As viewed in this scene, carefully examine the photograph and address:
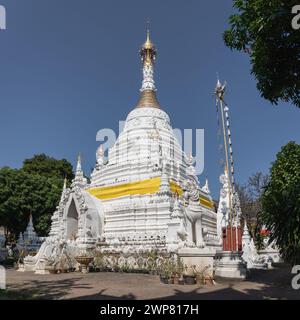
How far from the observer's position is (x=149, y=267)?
20.3 meters

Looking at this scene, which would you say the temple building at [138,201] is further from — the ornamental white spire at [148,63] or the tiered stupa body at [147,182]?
the ornamental white spire at [148,63]

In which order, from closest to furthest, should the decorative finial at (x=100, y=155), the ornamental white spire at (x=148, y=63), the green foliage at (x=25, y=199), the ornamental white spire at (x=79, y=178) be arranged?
the ornamental white spire at (x=79, y=178) → the green foliage at (x=25, y=199) → the decorative finial at (x=100, y=155) → the ornamental white spire at (x=148, y=63)

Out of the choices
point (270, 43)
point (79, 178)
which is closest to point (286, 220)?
point (270, 43)

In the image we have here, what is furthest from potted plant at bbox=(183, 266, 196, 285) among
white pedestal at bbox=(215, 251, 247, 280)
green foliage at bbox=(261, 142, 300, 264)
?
green foliage at bbox=(261, 142, 300, 264)

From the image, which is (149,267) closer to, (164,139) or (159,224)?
(159,224)

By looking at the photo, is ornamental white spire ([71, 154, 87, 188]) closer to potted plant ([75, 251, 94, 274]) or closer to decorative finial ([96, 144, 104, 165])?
decorative finial ([96, 144, 104, 165])

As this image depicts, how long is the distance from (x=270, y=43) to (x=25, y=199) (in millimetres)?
31621

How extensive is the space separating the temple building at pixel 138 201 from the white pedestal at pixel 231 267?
1953mm

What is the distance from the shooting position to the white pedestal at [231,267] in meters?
17.7

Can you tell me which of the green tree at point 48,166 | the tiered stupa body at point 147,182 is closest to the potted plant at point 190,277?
the tiered stupa body at point 147,182

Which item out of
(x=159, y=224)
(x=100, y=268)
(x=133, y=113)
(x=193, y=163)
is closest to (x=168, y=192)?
(x=159, y=224)

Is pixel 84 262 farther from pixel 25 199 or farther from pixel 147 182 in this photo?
pixel 25 199

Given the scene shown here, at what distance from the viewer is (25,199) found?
3684 centimetres
